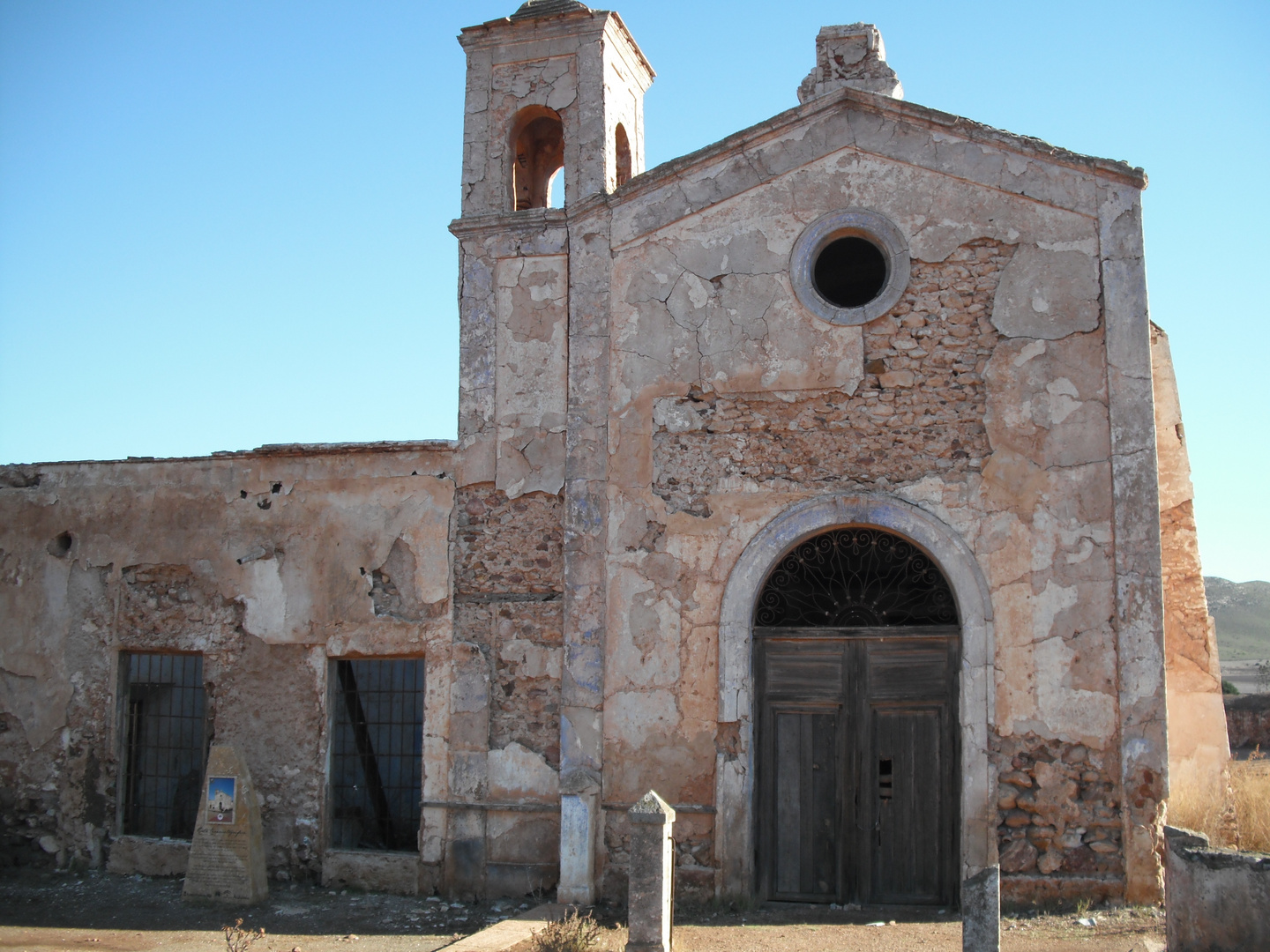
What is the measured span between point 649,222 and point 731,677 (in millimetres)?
3785

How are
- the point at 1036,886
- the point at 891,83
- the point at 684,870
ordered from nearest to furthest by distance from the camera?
the point at 1036,886 → the point at 684,870 → the point at 891,83

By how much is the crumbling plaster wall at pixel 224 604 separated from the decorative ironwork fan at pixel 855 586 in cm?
285

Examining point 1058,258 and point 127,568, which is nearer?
point 1058,258

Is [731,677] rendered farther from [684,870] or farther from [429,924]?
[429,924]

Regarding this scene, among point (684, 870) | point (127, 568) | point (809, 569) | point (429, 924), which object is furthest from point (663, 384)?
point (127, 568)

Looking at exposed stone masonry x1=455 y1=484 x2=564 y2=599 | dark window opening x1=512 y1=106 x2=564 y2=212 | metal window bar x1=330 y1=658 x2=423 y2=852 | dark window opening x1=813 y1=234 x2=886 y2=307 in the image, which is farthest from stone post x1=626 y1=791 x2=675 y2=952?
dark window opening x1=512 y1=106 x2=564 y2=212

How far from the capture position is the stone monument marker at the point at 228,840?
362 inches

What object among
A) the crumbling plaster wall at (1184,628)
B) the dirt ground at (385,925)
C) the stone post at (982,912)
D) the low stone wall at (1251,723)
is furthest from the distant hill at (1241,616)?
the stone post at (982,912)

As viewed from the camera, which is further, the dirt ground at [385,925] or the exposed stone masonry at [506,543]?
the exposed stone masonry at [506,543]

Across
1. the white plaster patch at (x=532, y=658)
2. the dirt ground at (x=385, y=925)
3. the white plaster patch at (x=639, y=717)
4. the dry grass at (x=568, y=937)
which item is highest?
the white plaster patch at (x=532, y=658)

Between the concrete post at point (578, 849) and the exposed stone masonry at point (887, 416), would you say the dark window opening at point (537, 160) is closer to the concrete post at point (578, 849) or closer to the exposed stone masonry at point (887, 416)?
the exposed stone masonry at point (887, 416)

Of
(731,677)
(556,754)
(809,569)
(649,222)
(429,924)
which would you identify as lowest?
(429,924)

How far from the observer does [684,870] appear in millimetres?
8500

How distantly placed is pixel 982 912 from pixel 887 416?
3.79 m
